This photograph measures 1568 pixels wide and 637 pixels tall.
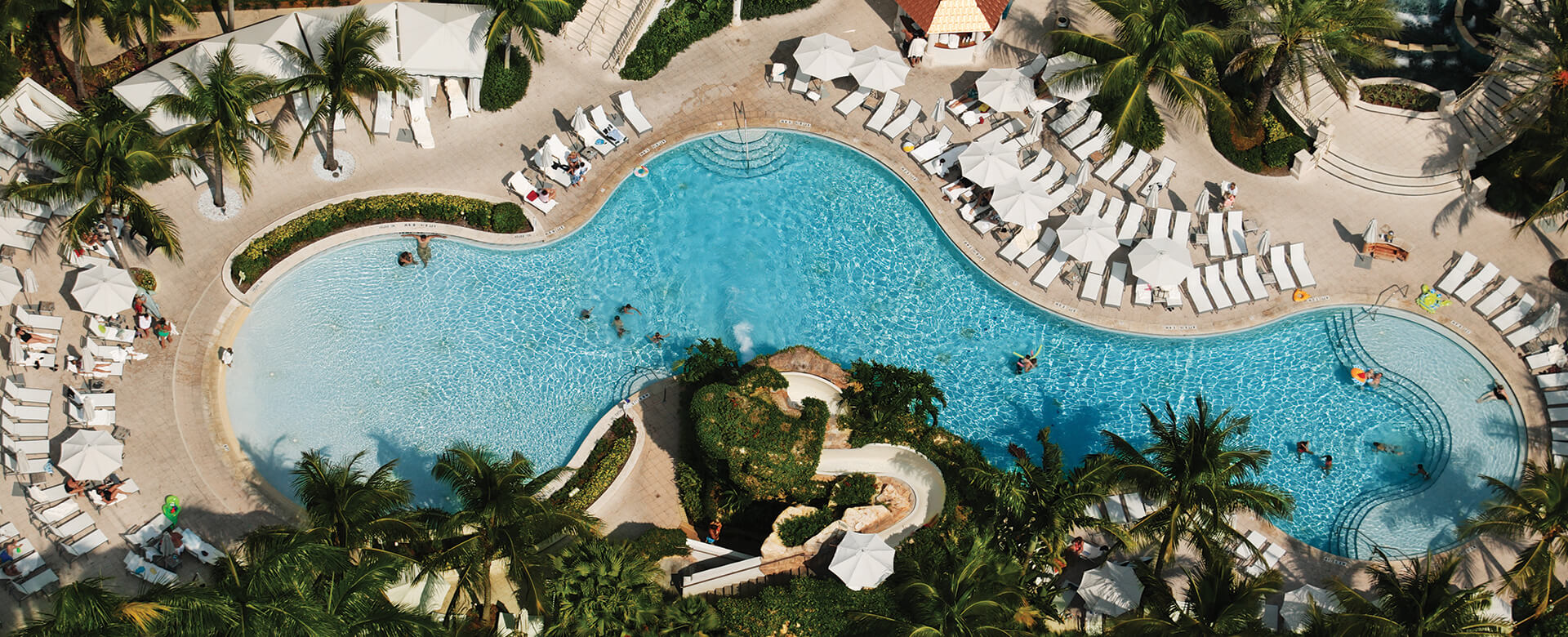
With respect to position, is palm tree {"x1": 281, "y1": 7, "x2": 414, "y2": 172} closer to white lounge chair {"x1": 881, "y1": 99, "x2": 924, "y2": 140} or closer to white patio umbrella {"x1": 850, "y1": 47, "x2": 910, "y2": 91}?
white patio umbrella {"x1": 850, "y1": 47, "x2": 910, "y2": 91}

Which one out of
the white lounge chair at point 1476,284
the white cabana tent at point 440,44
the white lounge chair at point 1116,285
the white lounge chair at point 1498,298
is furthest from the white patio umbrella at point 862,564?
the white lounge chair at point 1498,298

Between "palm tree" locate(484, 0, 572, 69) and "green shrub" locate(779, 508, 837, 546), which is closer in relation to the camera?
"green shrub" locate(779, 508, 837, 546)

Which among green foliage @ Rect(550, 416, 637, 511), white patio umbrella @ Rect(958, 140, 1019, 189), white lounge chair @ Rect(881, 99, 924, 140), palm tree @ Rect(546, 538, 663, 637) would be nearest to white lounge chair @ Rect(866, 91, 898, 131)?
white lounge chair @ Rect(881, 99, 924, 140)

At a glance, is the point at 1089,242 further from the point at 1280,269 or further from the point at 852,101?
the point at 852,101

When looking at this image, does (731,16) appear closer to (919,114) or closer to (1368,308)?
(919,114)

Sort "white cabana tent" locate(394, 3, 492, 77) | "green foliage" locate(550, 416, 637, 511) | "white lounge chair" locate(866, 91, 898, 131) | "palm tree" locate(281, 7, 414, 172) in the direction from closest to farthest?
"green foliage" locate(550, 416, 637, 511) → "palm tree" locate(281, 7, 414, 172) → "white cabana tent" locate(394, 3, 492, 77) → "white lounge chair" locate(866, 91, 898, 131)

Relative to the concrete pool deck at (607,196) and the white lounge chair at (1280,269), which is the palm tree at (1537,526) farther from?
the white lounge chair at (1280,269)
